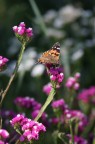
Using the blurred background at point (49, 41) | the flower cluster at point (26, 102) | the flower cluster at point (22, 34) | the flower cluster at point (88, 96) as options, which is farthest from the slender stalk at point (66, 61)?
the flower cluster at point (22, 34)

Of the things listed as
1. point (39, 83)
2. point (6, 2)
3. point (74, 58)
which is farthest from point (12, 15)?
point (39, 83)

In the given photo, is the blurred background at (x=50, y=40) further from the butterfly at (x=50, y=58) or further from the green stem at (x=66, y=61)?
the butterfly at (x=50, y=58)

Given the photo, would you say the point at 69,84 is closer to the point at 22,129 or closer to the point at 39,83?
the point at 22,129

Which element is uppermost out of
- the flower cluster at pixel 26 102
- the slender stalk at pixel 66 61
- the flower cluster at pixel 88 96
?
the slender stalk at pixel 66 61

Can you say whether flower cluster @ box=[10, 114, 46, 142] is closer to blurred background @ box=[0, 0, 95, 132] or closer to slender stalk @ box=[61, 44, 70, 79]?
blurred background @ box=[0, 0, 95, 132]

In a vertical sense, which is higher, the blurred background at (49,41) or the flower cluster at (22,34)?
the blurred background at (49,41)

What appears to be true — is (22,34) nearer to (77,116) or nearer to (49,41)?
(77,116)

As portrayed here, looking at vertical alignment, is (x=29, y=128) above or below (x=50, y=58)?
below

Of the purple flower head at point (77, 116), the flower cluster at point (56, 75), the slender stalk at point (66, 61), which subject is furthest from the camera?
the slender stalk at point (66, 61)

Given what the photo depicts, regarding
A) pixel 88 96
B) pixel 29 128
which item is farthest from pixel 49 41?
pixel 29 128
